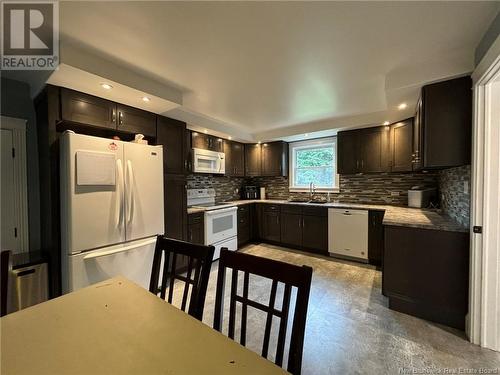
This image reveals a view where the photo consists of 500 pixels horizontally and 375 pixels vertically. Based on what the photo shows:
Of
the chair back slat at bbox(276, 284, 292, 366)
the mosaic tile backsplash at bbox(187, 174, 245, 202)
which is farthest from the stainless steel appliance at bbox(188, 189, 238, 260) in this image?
the chair back slat at bbox(276, 284, 292, 366)

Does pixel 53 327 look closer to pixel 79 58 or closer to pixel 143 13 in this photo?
pixel 143 13

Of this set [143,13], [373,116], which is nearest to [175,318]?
[143,13]

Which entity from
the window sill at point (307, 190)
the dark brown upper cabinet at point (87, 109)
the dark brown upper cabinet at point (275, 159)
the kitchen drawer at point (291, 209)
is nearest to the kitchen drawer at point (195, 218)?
the dark brown upper cabinet at point (87, 109)

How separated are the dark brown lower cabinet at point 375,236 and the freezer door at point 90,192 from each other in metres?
3.28

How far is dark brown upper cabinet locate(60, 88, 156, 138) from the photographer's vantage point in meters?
1.98

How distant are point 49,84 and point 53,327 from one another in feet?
6.57

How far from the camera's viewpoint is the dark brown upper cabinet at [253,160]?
15.7 feet

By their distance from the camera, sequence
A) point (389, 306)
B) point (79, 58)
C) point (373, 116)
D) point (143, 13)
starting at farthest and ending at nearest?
point (373, 116), point (389, 306), point (79, 58), point (143, 13)

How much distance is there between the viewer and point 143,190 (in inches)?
93.0

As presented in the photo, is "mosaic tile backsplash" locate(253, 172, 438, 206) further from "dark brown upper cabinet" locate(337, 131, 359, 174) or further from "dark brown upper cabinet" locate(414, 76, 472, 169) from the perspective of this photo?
"dark brown upper cabinet" locate(414, 76, 472, 169)

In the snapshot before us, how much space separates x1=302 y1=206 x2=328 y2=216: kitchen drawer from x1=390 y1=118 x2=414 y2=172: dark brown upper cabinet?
1.19m

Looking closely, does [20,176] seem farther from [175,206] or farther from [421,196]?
[421,196]

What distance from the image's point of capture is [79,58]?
167 cm

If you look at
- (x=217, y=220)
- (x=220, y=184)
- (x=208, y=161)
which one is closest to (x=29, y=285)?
(x=217, y=220)
